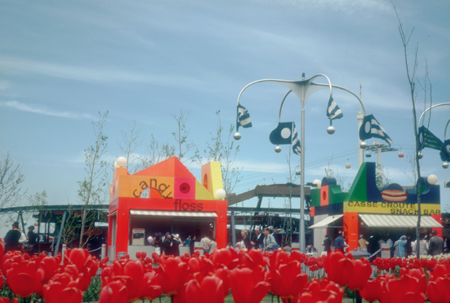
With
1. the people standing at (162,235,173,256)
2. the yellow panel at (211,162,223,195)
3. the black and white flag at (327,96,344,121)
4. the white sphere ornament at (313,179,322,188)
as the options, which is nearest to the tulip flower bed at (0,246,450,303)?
the black and white flag at (327,96,344,121)

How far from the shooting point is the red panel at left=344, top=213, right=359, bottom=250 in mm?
25531

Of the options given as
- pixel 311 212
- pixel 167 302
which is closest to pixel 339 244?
pixel 167 302

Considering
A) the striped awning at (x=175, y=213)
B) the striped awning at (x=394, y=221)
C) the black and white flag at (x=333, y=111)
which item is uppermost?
the black and white flag at (x=333, y=111)

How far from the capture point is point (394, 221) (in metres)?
25.8

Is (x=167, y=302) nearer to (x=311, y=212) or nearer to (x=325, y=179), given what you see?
(x=325, y=179)

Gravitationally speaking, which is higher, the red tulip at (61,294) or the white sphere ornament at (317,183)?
the white sphere ornament at (317,183)

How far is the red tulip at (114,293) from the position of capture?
4.82ft

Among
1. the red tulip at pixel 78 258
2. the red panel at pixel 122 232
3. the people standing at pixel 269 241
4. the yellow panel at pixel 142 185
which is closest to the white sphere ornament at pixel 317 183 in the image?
the yellow panel at pixel 142 185

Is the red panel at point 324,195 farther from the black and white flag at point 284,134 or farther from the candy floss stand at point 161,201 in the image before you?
the black and white flag at point 284,134

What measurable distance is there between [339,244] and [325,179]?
14052 mm

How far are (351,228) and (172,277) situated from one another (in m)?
25.3

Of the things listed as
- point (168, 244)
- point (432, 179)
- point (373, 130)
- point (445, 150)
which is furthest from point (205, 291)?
point (432, 179)

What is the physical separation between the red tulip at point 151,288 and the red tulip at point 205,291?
460 millimetres

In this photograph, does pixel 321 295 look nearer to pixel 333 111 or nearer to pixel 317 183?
pixel 333 111
